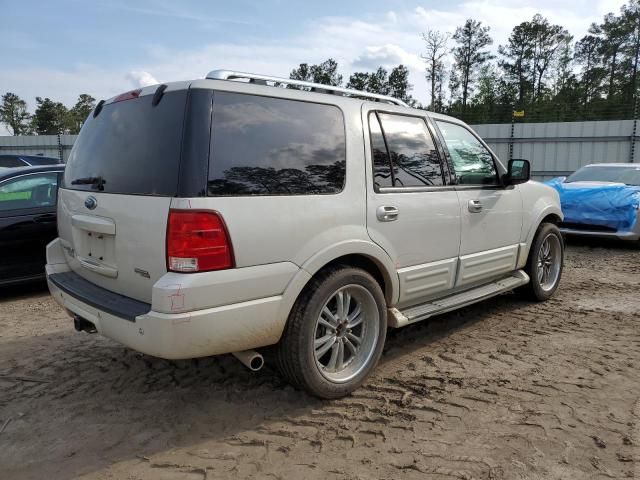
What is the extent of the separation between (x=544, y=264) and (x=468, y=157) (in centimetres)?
191

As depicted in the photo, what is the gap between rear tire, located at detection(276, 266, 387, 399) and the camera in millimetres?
2811

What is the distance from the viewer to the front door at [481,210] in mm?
3920

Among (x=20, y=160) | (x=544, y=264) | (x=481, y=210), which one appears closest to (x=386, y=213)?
(x=481, y=210)

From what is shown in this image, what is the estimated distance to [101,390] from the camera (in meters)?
3.25

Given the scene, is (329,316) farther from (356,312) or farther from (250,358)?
(250,358)

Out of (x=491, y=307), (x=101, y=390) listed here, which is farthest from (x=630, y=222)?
(x=101, y=390)

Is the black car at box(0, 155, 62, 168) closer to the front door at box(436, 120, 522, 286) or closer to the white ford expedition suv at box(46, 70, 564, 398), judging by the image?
the white ford expedition suv at box(46, 70, 564, 398)

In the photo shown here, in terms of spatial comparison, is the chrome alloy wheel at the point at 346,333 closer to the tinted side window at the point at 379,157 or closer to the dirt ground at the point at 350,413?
the dirt ground at the point at 350,413

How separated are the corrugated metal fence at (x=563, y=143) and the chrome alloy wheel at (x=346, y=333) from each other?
600 inches

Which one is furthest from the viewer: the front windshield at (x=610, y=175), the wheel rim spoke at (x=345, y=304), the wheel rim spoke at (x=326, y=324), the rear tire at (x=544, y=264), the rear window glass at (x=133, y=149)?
the front windshield at (x=610, y=175)

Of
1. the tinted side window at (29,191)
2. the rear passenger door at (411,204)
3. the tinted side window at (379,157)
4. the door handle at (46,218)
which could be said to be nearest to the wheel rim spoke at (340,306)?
the rear passenger door at (411,204)

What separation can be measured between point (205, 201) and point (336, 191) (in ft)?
2.87

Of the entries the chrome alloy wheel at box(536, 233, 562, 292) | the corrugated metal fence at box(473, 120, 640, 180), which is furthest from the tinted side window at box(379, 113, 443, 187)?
the corrugated metal fence at box(473, 120, 640, 180)

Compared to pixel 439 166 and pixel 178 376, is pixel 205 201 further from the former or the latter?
pixel 439 166
